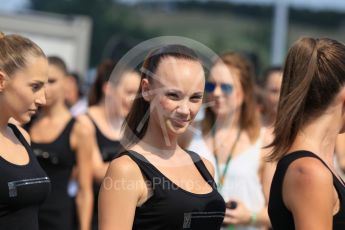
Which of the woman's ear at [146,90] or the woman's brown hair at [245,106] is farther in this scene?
the woman's brown hair at [245,106]

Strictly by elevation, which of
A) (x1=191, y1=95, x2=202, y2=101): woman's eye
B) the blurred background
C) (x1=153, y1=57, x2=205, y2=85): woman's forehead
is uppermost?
(x1=153, y1=57, x2=205, y2=85): woman's forehead

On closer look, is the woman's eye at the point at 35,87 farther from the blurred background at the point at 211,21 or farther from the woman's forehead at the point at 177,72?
the blurred background at the point at 211,21

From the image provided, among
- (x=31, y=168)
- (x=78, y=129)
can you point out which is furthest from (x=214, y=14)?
(x=31, y=168)

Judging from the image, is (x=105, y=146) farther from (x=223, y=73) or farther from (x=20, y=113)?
(x=20, y=113)

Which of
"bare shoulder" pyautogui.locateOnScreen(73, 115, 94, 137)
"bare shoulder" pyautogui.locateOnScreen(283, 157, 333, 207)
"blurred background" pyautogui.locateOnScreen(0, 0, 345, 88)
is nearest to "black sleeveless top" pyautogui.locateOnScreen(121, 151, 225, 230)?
"bare shoulder" pyautogui.locateOnScreen(283, 157, 333, 207)

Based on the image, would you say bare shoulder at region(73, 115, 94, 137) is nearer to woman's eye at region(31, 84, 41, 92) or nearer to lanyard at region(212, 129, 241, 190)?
lanyard at region(212, 129, 241, 190)

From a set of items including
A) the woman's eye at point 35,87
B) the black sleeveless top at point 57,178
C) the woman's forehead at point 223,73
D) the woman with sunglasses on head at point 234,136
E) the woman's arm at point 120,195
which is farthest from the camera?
the black sleeveless top at point 57,178

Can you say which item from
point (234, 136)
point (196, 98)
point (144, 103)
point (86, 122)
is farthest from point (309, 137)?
point (86, 122)

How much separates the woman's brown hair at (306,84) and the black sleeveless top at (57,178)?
11.3 feet

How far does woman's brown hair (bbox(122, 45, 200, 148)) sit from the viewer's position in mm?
3658

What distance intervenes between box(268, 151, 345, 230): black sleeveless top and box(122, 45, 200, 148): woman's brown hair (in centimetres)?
78

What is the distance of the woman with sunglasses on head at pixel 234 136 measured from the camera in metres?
5.30

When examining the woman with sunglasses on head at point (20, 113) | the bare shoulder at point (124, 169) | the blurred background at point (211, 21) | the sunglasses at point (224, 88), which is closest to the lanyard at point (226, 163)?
the sunglasses at point (224, 88)

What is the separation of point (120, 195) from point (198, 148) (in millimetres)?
2028
